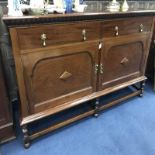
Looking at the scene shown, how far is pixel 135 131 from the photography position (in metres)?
1.51

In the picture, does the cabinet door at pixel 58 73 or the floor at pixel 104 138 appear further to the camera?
the floor at pixel 104 138

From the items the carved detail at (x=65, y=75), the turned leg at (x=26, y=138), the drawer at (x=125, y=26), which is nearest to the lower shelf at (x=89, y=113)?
the turned leg at (x=26, y=138)

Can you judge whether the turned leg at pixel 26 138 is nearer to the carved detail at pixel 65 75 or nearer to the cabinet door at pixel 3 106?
the cabinet door at pixel 3 106

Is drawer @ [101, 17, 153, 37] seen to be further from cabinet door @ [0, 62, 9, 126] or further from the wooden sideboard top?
cabinet door @ [0, 62, 9, 126]

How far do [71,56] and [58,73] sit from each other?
0.15 metres

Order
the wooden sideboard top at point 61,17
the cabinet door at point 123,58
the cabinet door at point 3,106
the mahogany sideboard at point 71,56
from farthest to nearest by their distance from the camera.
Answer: the cabinet door at point 123,58 → the cabinet door at point 3,106 → the mahogany sideboard at point 71,56 → the wooden sideboard top at point 61,17

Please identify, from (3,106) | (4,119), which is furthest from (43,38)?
(4,119)

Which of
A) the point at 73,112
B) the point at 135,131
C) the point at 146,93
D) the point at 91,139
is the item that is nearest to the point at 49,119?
the point at 73,112

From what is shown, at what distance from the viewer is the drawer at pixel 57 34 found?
1.02m

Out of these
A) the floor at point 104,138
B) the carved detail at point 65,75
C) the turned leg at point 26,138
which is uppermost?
the carved detail at point 65,75

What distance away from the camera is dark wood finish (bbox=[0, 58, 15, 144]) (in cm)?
124

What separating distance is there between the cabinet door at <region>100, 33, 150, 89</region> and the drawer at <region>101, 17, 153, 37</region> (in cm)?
4

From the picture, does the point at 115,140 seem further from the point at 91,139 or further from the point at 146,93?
the point at 146,93

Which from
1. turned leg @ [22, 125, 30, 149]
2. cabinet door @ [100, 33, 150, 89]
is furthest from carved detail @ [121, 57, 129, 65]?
turned leg @ [22, 125, 30, 149]
